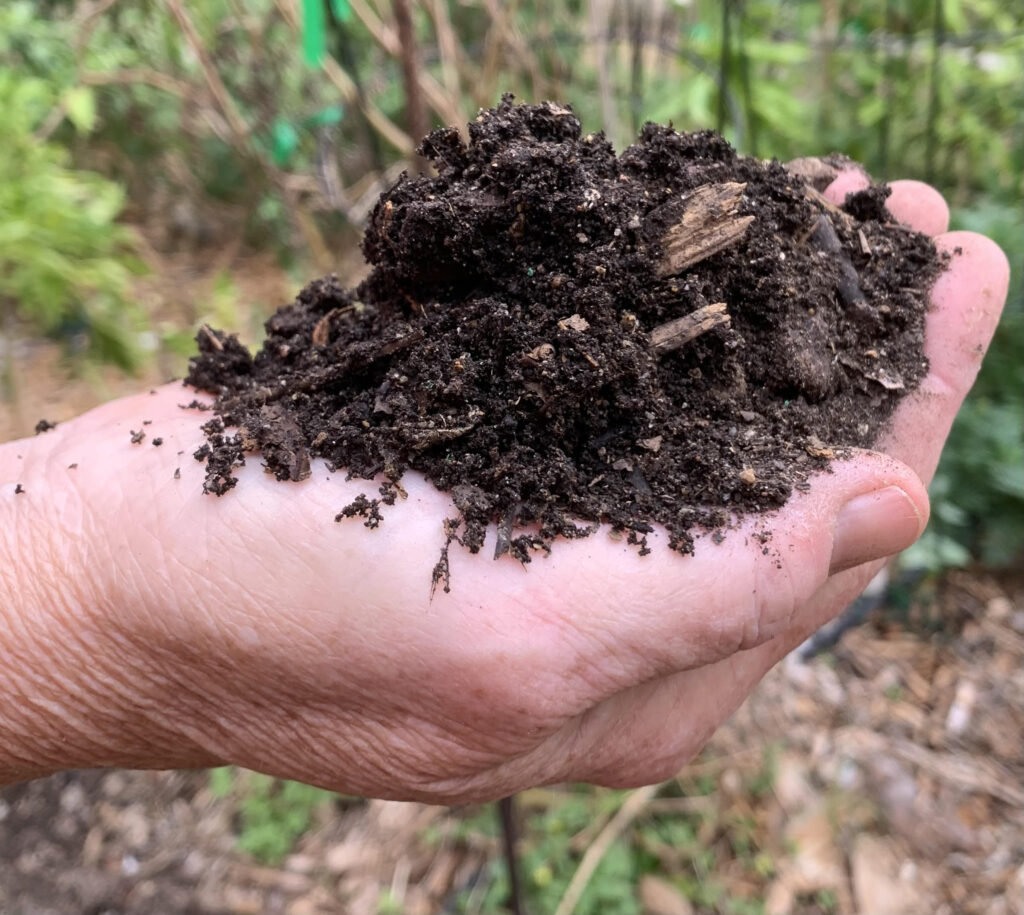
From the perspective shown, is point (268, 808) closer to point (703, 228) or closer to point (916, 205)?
point (703, 228)

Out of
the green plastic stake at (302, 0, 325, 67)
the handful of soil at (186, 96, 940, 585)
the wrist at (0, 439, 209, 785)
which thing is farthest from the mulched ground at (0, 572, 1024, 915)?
the green plastic stake at (302, 0, 325, 67)

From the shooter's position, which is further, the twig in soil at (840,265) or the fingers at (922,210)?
the fingers at (922,210)

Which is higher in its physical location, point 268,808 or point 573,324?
point 573,324

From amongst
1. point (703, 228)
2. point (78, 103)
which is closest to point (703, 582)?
point (703, 228)

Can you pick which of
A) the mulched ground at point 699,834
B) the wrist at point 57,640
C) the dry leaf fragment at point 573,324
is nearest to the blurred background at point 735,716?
the mulched ground at point 699,834

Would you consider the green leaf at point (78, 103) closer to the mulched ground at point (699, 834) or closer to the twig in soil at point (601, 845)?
the mulched ground at point (699, 834)

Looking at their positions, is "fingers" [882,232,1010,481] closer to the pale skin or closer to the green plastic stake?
the pale skin

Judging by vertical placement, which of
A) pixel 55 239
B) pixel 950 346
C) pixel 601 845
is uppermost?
pixel 55 239
